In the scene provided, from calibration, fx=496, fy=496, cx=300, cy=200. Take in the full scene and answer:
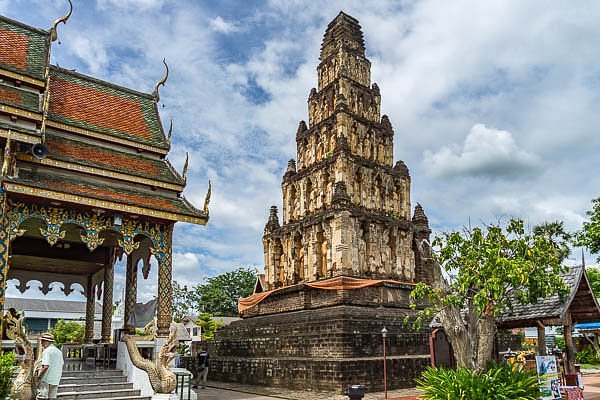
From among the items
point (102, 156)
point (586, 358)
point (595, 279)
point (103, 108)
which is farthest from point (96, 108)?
point (595, 279)

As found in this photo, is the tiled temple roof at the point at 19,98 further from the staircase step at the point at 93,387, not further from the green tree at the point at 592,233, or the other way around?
the green tree at the point at 592,233

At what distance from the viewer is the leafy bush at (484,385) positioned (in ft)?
29.5

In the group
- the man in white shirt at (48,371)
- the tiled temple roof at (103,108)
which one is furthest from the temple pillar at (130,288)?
the man in white shirt at (48,371)

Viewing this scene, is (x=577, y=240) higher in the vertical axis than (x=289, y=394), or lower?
higher

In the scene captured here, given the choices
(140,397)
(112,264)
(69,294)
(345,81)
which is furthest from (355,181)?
(140,397)

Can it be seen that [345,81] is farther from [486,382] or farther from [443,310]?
[486,382]

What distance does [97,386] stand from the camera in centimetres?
1127

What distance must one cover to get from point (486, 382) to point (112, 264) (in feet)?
41.4

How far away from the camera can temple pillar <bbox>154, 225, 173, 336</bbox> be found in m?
12.9

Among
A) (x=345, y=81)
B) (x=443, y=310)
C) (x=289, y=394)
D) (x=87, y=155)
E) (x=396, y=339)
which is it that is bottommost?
(x=289, y=394)

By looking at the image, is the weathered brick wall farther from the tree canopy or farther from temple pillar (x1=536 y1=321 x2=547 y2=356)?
the tree canopy

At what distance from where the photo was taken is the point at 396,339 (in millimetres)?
18234

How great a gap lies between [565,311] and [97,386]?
10.8 m

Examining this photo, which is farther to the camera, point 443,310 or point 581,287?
point 581,287
